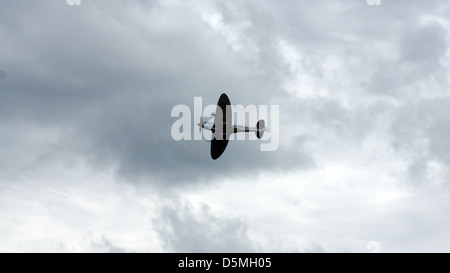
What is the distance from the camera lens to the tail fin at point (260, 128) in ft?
321

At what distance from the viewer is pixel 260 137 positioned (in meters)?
98.2

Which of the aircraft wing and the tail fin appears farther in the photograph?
the tail fin

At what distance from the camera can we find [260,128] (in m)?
98.0

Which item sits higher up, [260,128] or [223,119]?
[223,119]

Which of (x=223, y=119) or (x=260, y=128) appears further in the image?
(x=260, y=128)

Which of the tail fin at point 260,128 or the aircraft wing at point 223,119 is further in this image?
the tail fin at point 260,128

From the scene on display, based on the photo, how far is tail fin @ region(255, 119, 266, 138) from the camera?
97750 millimetres
